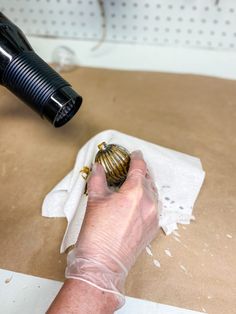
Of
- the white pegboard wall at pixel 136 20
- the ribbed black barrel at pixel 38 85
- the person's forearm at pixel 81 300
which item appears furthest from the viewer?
the white pegboard wall at pixel 136 20

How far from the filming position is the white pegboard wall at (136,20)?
998 mm

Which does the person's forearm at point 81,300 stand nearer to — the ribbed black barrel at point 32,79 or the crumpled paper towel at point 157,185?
the crumpled paper towel at point 157,185

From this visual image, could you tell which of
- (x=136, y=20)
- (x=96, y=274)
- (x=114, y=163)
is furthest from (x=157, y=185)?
(x=136, y=20)

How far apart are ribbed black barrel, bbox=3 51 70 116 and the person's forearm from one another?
12.5 inches

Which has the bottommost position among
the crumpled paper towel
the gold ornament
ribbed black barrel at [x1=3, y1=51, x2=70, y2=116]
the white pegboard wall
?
the crumpled paper towel

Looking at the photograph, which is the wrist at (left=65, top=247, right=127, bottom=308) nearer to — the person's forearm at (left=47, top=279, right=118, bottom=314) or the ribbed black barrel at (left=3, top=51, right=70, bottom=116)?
the person's forearm at (left=47, top=279, right=118, bottom=314)

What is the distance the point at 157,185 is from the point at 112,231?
215mm

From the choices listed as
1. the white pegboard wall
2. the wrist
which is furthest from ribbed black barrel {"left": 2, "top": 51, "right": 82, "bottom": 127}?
the white pegboard wall

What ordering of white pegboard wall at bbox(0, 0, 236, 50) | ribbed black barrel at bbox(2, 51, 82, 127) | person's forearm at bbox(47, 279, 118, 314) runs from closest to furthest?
1. person's forearm at bbox(47, 279, 118, 314)
2. ribbed black barrel at bbox(2, 51, 82, 127)
3. white pegboard wall at bbox(0, 0, 236, 50)

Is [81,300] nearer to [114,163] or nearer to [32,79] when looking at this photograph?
[114,163]

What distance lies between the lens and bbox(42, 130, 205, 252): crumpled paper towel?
71 centimetres

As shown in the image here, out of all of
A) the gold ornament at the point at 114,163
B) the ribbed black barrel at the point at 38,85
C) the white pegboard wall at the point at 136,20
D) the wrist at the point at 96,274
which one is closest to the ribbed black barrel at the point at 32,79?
the ribbed black barrel at the point at 38,85

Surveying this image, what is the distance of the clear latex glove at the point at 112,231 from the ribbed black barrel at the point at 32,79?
0.53ft

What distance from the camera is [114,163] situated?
26.8 inches
